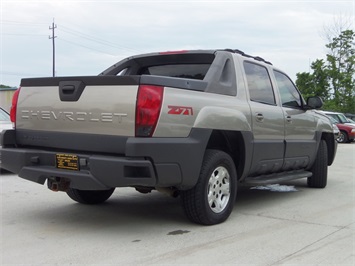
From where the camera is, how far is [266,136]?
5.90 metres

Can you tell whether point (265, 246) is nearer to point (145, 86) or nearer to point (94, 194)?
point (145, 86)

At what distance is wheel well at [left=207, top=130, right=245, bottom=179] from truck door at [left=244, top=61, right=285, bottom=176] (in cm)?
21

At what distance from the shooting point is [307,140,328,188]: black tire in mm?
7641

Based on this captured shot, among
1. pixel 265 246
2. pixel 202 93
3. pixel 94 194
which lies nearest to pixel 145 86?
pixel 202 93

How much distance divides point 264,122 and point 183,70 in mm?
1276

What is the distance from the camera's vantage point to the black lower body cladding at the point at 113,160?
4.22 meters

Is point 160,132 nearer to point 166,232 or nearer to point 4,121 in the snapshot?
point 166,232

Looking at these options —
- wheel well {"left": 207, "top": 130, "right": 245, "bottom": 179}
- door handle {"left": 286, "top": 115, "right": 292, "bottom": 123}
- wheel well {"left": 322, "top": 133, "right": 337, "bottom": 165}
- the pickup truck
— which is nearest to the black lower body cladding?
the pickup truck

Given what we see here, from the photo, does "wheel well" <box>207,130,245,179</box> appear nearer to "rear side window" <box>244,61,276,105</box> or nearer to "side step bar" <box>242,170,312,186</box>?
"side step bar" <box>242,170,312,186</box>

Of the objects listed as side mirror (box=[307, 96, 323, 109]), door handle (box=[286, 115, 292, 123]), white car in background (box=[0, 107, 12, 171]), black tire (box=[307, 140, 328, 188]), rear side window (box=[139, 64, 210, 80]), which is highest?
rear side window (box=[139, 64, 210, 80])

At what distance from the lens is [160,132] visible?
4309 mm

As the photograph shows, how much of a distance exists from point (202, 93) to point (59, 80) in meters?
1.56

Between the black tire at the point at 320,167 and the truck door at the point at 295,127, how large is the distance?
407mm

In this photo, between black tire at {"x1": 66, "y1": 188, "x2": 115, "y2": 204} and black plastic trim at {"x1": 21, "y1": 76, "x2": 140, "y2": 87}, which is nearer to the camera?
black plastic trim at {"x1": 21, "y1": 76, "x2": 140, "y2": 87}
